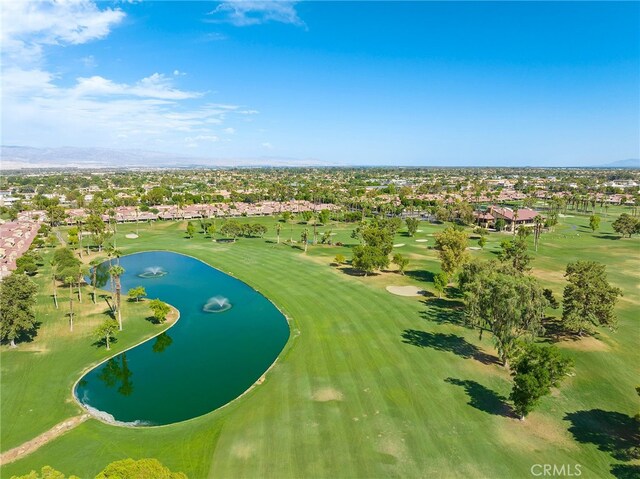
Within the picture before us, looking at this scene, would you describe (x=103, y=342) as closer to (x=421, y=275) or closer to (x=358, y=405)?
(x=358, y=405)

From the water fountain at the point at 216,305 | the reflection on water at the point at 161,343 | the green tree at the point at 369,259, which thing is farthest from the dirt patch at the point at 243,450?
the green tree at the point at 369,259

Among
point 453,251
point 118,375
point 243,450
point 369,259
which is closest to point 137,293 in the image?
point 118,375

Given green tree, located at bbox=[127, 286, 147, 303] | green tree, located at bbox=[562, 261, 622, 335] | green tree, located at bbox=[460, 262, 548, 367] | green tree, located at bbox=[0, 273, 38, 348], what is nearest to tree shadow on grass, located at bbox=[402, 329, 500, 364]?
green tree, located at bbox=[460, 262, 548, 367]

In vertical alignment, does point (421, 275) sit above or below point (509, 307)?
below

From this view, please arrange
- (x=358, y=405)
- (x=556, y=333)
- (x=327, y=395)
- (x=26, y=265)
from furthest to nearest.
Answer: (x=26, y=265), (x=556, y=333), (x=327, y=395), (x=358, y=405)

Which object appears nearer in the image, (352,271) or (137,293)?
(137,293)

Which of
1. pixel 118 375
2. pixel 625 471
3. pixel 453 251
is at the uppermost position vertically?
pixel 453 251

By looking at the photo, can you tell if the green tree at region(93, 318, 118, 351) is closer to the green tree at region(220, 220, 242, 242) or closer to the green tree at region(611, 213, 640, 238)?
the green tree at region(220, 220, 242, 242)
